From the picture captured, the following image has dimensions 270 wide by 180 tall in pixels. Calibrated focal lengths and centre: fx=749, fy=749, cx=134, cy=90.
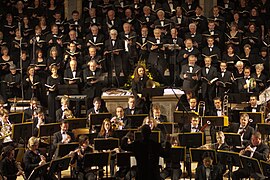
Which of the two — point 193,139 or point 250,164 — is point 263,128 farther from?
point 250,164

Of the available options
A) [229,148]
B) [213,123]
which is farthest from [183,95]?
[229,148]

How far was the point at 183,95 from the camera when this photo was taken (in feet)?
49.5

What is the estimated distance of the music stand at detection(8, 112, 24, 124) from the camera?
553 inches

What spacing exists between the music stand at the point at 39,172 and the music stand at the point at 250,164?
303 centimetres

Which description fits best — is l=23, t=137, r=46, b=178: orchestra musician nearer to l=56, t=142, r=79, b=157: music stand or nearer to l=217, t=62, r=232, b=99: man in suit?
l=56, t=142, r=79, b=157: music stand

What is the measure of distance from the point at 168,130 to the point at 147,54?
337 centimetres

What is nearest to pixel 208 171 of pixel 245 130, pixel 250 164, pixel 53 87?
pixel 250 164

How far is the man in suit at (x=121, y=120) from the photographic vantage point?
1402 cm

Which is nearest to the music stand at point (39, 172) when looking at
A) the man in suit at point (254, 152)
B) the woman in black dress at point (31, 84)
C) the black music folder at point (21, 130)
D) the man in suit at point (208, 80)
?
the black music folder at point (21, 130)

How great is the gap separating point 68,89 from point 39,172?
4255 millimetres

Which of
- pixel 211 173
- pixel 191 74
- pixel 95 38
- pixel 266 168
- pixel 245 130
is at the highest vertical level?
pixel 95 38

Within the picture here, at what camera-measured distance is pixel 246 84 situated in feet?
51.0

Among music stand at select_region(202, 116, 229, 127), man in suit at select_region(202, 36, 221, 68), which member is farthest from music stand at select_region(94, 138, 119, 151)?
man in suit at select_region(202, 36, 221, 68)

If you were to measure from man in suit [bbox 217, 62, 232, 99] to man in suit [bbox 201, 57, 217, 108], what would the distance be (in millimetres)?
126
